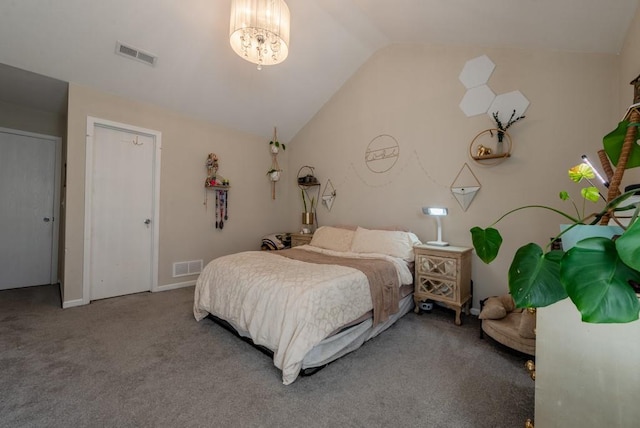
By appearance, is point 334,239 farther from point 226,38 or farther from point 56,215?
point 56,215

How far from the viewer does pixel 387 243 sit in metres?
2.99

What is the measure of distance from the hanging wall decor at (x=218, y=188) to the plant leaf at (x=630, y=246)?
4023mm

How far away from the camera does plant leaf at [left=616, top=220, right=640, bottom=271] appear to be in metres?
0.53

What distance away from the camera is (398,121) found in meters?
3.46

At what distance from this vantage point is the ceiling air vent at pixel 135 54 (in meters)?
2.71

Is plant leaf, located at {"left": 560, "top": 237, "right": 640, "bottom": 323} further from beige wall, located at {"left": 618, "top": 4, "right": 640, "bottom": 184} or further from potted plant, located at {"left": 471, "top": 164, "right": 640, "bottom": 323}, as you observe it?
beige wall, located at {"left": 618, "top": 4, "right": 640, "bottom": 184}

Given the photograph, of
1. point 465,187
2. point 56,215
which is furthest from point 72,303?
point 465,187

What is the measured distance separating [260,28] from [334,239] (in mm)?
2417

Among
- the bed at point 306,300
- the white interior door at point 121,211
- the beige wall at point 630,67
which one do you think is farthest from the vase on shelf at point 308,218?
the beige wall at point 630,67

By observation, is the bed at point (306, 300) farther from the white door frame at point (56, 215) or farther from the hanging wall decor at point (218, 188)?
the white door frame at point (56, 215)

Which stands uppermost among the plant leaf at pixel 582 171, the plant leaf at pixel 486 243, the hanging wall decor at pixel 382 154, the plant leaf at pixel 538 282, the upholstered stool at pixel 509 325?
the hanging wall decor at pixel 382 154

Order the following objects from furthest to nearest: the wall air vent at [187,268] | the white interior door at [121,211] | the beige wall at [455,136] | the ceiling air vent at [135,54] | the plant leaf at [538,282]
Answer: the wall air vent at [187,268]
the white interior door at [121,211]
the ceiling air vent at [135,54]
the beige wall at [455,136]
the plant leaf at [538,282]

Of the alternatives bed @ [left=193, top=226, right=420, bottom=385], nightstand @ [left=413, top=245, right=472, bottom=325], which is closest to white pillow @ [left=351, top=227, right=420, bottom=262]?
bed @ [left=193, top=226, right=420, bottom=385]

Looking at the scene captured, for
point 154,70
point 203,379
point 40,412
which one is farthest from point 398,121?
point 40,412
